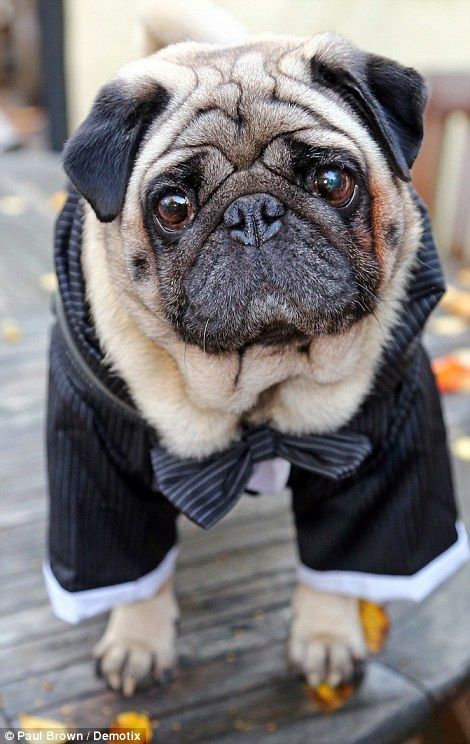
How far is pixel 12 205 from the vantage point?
4617 millimetres

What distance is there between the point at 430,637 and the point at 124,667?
2.51 feet

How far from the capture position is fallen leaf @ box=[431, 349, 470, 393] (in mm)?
3354

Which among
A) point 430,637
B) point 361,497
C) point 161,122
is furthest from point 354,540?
point 161,122

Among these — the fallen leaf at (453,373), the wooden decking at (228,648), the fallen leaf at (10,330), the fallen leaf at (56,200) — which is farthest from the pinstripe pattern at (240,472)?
the fallen leaf at (56,200)

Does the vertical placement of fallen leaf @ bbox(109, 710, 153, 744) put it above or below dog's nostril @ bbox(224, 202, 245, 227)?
below

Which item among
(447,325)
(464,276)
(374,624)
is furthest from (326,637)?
(464,276)

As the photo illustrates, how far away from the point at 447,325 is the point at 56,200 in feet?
6.78

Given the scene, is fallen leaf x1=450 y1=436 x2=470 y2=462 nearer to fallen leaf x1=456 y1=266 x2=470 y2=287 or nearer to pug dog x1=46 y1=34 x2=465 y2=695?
pug dog x1=46 y1=34 x2=465 y2=695

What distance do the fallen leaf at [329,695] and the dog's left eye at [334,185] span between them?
1153 millimetres

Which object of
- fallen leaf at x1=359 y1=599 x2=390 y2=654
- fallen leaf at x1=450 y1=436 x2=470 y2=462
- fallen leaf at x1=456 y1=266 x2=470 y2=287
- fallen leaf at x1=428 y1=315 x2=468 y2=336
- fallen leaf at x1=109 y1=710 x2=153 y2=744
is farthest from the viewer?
fallen leaf at x1=456 y1=266 x2=470 y2=287

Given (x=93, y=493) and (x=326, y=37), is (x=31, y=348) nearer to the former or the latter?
(x=93, y=493)

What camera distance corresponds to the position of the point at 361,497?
2068 millimetres

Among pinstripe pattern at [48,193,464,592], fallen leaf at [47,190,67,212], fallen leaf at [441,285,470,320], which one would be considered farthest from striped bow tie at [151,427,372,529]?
fallen leaf at [47,190,67,212]

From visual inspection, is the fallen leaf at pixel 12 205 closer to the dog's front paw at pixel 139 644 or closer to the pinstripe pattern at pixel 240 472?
the pinstripe pattern at pixel 240 472
